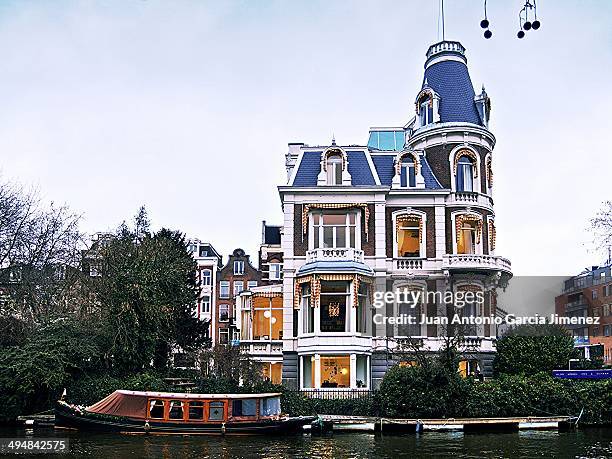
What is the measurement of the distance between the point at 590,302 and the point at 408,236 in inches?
1993

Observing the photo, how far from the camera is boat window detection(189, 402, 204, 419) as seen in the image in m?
26.1

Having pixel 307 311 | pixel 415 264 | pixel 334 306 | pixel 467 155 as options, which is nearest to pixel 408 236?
pixel 415 264

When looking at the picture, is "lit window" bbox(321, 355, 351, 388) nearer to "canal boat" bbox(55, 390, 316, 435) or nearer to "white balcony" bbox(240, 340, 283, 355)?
"white balcony" bbox(240, 340, 283, 355)

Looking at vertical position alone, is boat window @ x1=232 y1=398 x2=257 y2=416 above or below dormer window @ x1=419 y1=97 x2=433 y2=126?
below

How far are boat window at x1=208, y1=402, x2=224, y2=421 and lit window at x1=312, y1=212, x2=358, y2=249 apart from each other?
1144cm

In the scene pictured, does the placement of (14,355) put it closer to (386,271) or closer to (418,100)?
(386,271)

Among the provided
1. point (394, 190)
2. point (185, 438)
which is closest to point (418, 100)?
point (394, 190)

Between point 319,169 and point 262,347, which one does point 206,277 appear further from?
point 319,169

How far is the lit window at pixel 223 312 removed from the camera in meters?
69.6

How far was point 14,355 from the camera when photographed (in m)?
29.9

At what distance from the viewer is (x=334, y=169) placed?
3588cm

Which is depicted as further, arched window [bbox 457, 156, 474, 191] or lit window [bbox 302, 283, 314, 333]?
arched window [bbox 457, 156, 474, 191]

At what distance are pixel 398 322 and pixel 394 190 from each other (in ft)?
22.3

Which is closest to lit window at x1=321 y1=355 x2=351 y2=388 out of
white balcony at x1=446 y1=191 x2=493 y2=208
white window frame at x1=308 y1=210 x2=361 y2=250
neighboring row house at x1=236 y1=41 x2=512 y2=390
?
neighboring row house at x1=236 y1=41 x2=512 y2=390
